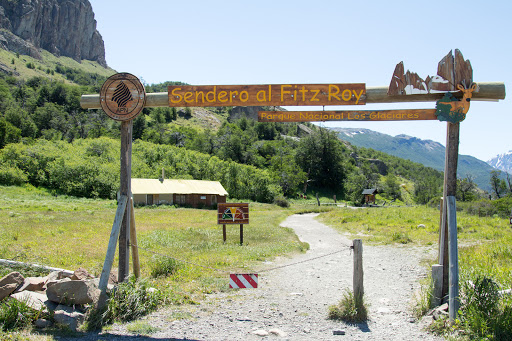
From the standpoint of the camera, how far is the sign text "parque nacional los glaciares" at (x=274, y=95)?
7.51m

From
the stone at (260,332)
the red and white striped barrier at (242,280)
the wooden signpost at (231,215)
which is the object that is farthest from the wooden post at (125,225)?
the wooden signpost at (231,215)

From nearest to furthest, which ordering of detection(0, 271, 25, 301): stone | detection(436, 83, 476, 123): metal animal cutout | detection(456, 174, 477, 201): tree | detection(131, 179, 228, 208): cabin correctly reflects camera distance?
detection(0, 271, 25, 301): stone < detection(436, 83, 476, 123): metal animal cutout < detection(131, 179, 228, 208): cabin < detection(456, 174, 477, 201): tree

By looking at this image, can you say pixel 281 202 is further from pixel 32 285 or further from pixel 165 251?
pixel 32 285

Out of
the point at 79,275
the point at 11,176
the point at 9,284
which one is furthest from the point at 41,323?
the point at 11,176

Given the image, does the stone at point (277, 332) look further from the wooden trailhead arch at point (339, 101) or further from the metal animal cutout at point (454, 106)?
the metal animal cutout at point (454, 106)

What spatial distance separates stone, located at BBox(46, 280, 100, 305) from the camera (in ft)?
21.0

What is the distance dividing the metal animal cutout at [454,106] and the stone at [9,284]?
27.4 ft

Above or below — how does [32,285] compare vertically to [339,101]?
below

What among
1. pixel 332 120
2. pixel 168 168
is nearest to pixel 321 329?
A: pixel 332 120

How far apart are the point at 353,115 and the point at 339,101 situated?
413 millimetres

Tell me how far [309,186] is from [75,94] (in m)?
88.2

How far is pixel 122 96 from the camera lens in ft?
25.6

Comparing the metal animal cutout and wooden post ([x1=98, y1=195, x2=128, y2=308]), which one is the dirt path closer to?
wooden post ([x1=98, y1=195, x2=128, y2=308])

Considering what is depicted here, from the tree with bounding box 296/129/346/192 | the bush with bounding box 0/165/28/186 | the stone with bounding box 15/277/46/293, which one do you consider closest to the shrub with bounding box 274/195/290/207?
the tree with bounding box 296/129/346/192
